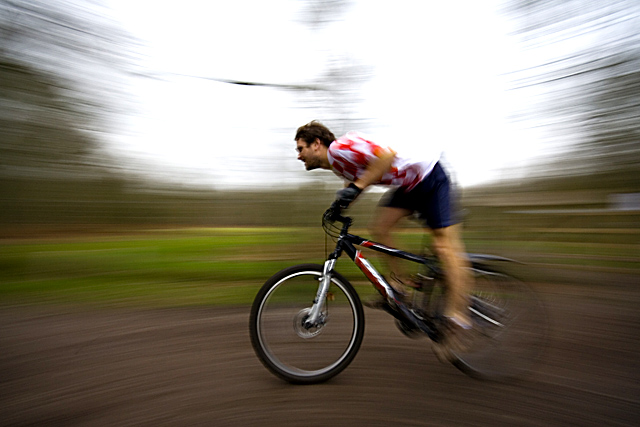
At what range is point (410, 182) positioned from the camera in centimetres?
295

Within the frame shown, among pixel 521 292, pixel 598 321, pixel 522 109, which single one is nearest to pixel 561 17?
pixel 522 109

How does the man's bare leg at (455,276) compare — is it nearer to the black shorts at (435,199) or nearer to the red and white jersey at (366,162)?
the black shorts at (435,199)

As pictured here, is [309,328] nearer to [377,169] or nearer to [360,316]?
[360,316]

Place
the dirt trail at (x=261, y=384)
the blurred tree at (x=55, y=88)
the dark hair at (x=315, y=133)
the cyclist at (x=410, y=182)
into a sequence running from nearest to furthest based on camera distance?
the dirt trail at (x=261, y=384)
the cyclist at (x=410, y=182)
the dark hair at (x=315, y=133)
the blurred tree at (x=55, y=88)

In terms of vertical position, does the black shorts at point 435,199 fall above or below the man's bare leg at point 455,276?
above

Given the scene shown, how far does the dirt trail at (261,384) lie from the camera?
93.8 inches

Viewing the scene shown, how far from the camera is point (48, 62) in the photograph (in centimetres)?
573

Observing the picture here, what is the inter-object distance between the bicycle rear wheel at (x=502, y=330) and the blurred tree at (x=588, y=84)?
4848 millimetres

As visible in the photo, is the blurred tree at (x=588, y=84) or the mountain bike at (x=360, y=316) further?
the blurred tree at (x=588, y=84)

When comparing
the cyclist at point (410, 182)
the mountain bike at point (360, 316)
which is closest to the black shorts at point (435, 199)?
the cyclist at point (410, 182)

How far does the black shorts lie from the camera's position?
2967 mm

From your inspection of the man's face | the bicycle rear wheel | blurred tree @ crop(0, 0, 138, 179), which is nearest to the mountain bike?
the bicycle rear wheel

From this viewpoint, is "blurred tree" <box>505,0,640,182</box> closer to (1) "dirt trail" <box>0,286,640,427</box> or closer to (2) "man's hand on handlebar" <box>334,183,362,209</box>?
(1) "dirt trail" <box>0,286,640,427</box>

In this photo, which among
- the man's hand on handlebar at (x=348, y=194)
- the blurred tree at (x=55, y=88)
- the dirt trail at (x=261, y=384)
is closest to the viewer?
the dirt trail at (x=261, y=384)
